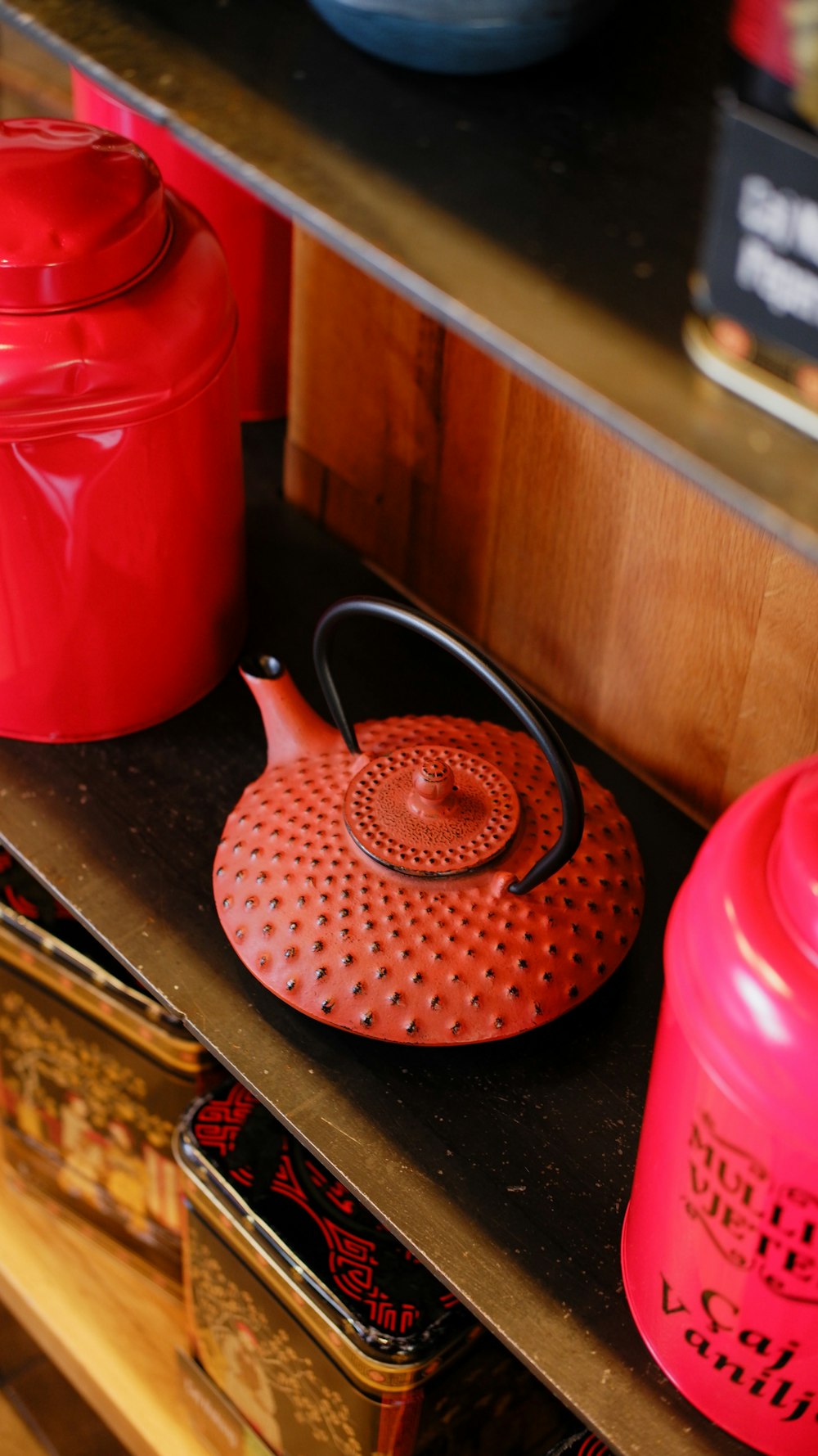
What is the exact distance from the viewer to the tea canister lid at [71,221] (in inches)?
29.7

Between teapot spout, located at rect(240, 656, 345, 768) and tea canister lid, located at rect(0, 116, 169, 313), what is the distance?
8.7 inches

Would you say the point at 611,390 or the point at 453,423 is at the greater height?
the point at 611,390

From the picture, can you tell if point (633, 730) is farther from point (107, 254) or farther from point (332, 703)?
point (107, 254)

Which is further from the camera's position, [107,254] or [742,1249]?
[107,254]

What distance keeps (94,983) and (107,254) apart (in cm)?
49

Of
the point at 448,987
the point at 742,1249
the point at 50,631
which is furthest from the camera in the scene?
the point at 50,631

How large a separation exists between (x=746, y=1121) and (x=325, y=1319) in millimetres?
417

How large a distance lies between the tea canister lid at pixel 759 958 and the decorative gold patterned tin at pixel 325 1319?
0.39m

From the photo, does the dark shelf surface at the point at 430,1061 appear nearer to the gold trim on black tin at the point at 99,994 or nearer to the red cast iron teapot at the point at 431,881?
the red cast iron teapot at the point at 431,881

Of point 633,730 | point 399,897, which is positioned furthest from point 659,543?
point 399,897

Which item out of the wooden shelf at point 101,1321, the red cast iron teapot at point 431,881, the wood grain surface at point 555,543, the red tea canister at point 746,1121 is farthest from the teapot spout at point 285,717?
the wooden shelf at point 101,1321

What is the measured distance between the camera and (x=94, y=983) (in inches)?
39.1

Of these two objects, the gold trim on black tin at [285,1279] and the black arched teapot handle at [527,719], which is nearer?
the black arched teapot handle at [527,719]

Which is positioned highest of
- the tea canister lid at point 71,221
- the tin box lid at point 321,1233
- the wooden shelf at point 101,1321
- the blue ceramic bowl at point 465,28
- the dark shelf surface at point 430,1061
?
the blue ceramic bowl at point 465,28
